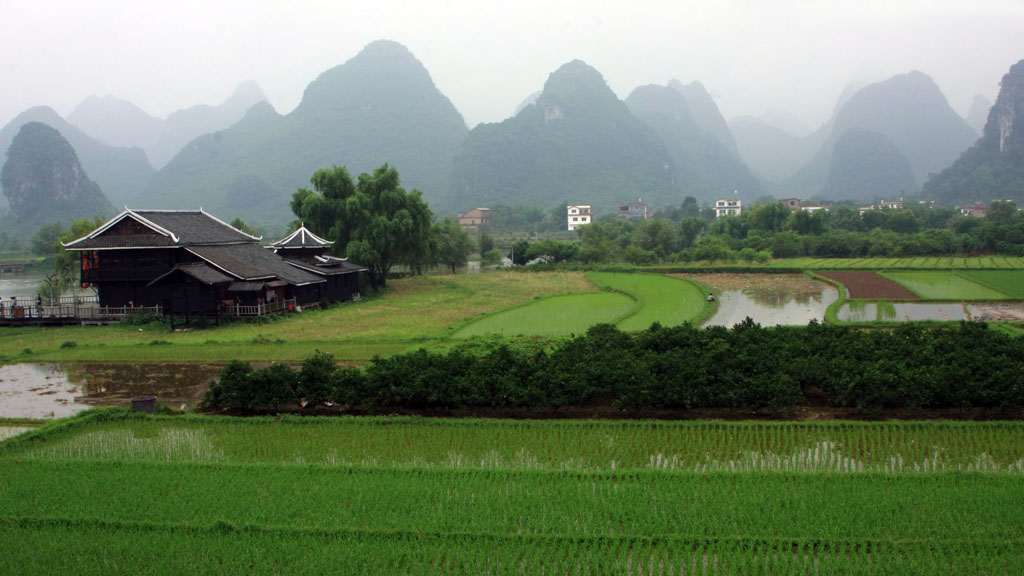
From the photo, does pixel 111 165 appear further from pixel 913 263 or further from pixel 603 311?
pixel 913 263

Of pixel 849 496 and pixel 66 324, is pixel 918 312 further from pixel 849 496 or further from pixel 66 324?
pixel 66 324

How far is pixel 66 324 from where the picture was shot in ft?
75.5

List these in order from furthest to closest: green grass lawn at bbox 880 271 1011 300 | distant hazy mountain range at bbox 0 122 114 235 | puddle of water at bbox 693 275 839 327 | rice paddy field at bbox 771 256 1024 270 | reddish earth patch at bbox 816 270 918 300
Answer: distant hazy mountain range at bbox 0 122 114 235
rice paddy field at bbox 771 256 1024 270
reddish earth patch at bbox 816 270 918 300
green grass lawn at bbox 880 271 1011 300
puddle of water at bbox 693 275 839 327

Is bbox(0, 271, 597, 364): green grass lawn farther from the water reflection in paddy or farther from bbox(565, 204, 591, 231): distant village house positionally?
bbox(565, 204, 591, 231): distant village house

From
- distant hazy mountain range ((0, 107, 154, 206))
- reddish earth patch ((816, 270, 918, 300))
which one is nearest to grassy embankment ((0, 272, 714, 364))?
reddish earth patch ((816, 270, 918, 300))

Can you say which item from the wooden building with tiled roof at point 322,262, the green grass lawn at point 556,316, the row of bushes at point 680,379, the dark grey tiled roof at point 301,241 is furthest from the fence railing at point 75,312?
the row of bushes at point 680,379

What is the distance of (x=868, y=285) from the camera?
29359mm

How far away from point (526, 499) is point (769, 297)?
22.6 meters

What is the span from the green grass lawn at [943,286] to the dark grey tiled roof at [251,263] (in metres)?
23.4

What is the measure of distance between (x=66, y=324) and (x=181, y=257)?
14.3ft

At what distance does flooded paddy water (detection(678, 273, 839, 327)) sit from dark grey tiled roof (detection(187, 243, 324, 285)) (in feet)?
48.1

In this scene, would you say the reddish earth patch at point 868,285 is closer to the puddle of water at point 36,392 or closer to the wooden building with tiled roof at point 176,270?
the wooden building with tiled roof at point 176,270

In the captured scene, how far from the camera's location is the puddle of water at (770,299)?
21438 mm

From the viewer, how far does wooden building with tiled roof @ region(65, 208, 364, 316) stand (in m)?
22.4
